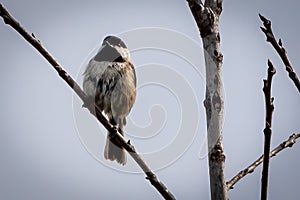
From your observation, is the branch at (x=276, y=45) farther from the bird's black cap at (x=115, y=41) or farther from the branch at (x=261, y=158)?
the bird's black cap at (x=115, y=41)

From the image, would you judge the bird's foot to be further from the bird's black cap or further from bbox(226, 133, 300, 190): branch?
the bird's black cap

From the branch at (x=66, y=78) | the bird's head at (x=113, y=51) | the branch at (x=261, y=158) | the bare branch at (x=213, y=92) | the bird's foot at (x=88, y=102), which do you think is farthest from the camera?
the bird's head at (x=113, y=51)

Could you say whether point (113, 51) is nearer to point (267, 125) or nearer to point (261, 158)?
point (261, 158)

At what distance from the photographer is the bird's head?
226 inches

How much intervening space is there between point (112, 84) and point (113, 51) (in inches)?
25.3

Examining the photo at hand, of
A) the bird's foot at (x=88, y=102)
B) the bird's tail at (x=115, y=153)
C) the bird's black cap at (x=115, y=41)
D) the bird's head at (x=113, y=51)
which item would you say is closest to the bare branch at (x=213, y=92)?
the bird's foot at (x=88, y=102)

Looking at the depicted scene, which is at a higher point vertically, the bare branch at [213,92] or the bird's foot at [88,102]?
the bird's foot at [88,102]

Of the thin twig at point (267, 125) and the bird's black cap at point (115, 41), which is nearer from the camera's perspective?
the thin twig at point (267, 125)

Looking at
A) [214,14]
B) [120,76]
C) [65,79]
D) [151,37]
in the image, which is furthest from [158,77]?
[214,14]

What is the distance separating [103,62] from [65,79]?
2870mm

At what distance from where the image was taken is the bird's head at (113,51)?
5746 millimetres

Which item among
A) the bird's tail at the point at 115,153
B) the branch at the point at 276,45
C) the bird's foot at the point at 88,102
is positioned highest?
the bird's tail at the point at 115,153

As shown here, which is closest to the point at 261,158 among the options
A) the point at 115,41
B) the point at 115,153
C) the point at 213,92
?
the point at 213,92

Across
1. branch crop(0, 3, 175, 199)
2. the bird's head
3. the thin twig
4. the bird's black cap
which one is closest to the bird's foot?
branch crop(0, 3, 175, 199)
